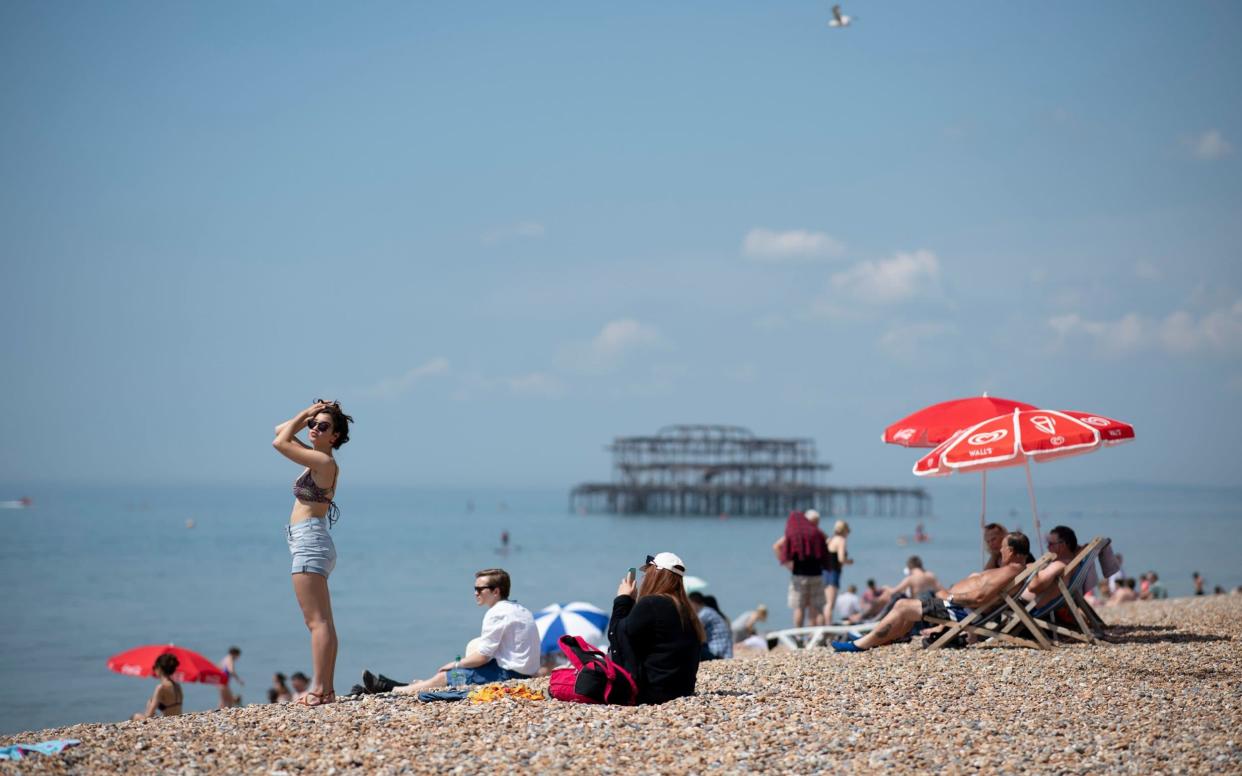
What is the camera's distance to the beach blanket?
15.0 ft

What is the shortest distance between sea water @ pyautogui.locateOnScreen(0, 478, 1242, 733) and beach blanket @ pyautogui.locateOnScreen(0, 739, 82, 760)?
1180 cm

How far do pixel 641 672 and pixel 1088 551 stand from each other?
3.98 m

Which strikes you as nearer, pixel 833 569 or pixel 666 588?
pixel 666 588

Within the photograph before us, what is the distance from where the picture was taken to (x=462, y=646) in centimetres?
2344

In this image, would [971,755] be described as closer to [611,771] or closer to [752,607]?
[611,771]

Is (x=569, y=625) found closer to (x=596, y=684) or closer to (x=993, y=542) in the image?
(x=993, y=542)

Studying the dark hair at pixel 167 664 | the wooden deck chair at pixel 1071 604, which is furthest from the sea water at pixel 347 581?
the wooden deck chair at pixel 1071 604

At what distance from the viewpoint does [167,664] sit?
938cm

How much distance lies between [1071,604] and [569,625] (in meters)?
5.48

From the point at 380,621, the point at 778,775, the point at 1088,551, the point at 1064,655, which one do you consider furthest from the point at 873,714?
the point at 380,621

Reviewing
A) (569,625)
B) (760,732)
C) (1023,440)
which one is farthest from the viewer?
(569,625)

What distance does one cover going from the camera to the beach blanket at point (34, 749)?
4.58 m

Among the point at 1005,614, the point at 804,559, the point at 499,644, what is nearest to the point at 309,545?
the point at 499,644

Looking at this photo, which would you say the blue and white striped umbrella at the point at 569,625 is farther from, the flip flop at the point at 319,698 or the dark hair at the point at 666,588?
the dark hair at the point at 666,588
